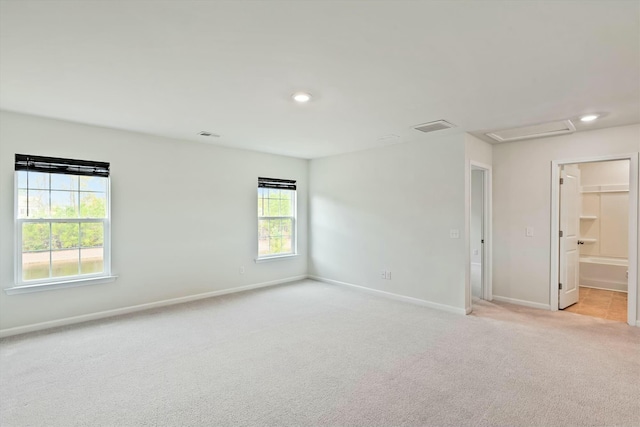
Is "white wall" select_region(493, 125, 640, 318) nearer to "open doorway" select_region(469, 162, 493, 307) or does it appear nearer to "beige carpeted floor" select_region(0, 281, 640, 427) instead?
"open doorway" select_region(469, 162, 493, 307)

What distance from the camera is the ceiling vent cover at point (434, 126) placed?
3791mm

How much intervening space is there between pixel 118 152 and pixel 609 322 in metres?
6.37

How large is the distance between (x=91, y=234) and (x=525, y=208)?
5.76 metres

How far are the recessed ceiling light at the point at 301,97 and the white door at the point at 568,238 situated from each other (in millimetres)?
3710

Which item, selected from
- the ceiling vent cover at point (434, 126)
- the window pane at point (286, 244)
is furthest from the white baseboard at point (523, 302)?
the window pane at point (286, 244)

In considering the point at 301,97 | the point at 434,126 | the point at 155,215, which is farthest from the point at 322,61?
the point at 155,215

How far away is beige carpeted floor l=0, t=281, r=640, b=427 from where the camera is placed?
7.11 ft

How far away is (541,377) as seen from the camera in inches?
103

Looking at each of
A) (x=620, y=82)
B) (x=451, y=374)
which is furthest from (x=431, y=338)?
(x=620, y=82)

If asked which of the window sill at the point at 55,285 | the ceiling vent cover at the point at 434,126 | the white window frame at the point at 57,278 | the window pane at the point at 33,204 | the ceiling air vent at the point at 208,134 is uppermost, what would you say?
the ceiling air vent at the point at 208,134

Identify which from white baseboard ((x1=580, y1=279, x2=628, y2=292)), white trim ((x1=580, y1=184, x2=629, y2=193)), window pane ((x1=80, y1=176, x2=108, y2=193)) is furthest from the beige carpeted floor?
white trim ((x1=580, y1=184, x2=629, y2=193))

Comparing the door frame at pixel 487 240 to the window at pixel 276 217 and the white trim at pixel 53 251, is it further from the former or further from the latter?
the white trim at pixel 53 251

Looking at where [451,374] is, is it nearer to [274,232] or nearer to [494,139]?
[494,139]

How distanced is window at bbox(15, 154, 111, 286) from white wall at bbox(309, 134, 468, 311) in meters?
3.42
